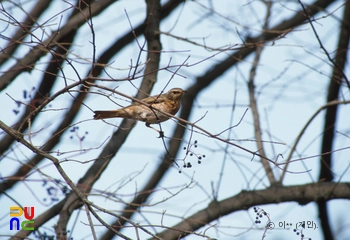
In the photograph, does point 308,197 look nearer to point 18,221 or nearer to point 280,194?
point 280,194

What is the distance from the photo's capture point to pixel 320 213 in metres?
7.52

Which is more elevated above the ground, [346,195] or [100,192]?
[346,195]

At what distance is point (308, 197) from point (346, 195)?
46 cm

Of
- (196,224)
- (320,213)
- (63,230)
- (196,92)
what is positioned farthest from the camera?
(196,92)

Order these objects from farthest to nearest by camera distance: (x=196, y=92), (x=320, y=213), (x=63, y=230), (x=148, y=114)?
(x=196, y=92), (x=320, y=213), (x=148, y=114), (x=63, y=230)

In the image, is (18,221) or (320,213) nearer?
(18,221)

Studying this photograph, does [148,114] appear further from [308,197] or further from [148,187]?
[148,187]

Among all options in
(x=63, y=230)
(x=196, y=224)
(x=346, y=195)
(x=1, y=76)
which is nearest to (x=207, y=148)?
(x=196, y=224)

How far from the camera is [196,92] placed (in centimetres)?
907

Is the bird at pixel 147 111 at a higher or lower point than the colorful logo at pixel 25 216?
higher

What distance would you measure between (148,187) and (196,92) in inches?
71.7

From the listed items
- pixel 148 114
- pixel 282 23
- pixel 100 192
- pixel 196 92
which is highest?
pixel 282 23

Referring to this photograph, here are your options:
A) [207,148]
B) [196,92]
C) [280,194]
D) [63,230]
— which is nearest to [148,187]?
[196,92]

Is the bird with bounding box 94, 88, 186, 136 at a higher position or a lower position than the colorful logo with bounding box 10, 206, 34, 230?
higher
